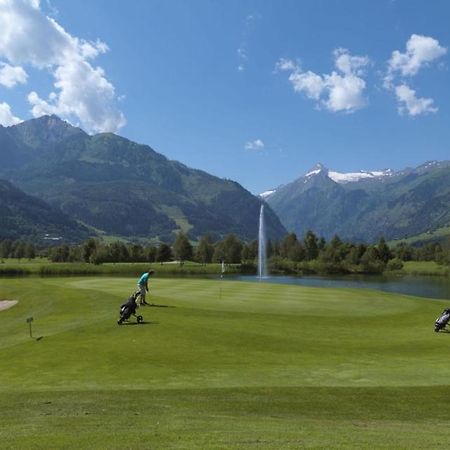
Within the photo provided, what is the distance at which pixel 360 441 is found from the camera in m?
11.6

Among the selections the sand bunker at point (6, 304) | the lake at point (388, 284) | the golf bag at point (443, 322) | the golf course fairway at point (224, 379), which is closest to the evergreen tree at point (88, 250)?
the lake at point (388, 284)

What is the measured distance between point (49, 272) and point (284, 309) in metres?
140

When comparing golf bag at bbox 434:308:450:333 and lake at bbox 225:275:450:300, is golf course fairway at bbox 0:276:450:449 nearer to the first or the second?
golf bag at bbox 434:308:450:333

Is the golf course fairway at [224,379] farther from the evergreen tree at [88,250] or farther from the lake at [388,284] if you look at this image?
the evergreen tree at [88,250]

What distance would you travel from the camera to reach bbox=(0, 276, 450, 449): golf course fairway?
478 inches

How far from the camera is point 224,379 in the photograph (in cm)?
1820

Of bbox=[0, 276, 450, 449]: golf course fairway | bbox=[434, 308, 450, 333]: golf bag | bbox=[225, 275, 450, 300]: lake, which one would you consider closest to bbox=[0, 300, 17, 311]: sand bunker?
bbox=[0, 276, 450, 449]: golf course fairway

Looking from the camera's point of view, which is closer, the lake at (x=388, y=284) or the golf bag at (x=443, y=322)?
the golf bag at (x=443, y=322)

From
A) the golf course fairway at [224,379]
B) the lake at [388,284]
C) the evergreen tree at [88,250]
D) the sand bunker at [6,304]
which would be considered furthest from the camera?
the evergreen tree at [88,250]

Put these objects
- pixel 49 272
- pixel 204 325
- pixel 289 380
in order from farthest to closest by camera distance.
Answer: pixel 49 272, pixel 204 325, pixel 289 380

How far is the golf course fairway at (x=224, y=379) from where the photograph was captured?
39.9ft

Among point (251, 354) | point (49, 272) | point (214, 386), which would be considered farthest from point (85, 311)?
point (49, 272)

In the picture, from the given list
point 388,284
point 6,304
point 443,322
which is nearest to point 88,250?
point 388,284

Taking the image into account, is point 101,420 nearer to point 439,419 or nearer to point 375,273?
point 439,419
